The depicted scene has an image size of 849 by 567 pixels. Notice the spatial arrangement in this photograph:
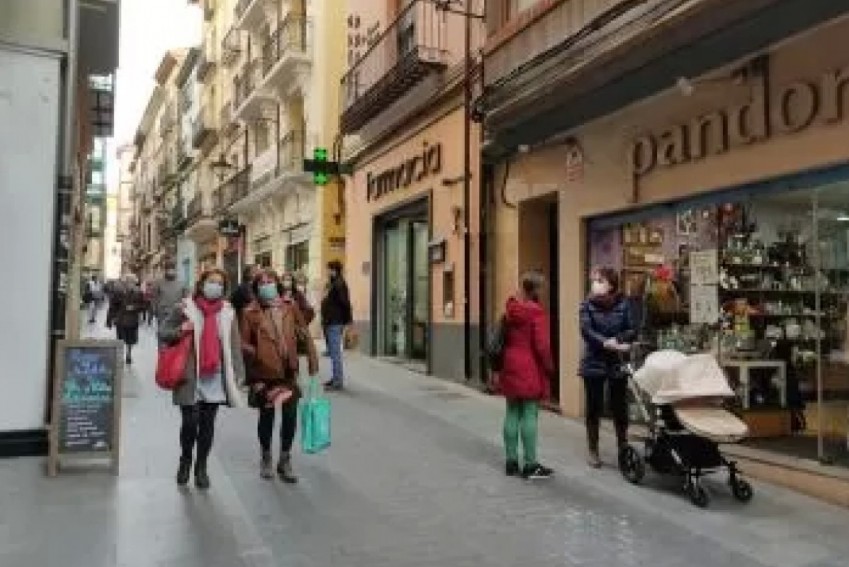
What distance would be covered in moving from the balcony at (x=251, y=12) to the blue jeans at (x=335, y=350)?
1756 cm

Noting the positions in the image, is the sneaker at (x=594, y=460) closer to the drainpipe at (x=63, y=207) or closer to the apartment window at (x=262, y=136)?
the drainpipe at (x=63, y=207)

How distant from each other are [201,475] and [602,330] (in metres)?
3.50

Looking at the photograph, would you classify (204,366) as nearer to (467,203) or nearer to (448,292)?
(467,203)

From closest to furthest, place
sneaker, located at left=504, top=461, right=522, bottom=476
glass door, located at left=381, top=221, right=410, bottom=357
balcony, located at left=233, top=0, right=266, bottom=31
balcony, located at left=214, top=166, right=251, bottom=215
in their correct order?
1. sneaker, located at left=504, top=461, right=522, bottom=476
2. glass door, located at left=381, top=221, right=410, bottom=357
3. balcony, located at left=233, top=0, right=266, bottom=31
4. balcony, located at left=214, top=166, right=251, bottom=215

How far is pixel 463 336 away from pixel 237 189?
19.8 m

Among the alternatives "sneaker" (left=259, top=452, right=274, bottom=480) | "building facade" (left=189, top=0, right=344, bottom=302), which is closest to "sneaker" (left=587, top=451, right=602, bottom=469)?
"sneaker" (left=259, top=452, right=274, bottom=480)

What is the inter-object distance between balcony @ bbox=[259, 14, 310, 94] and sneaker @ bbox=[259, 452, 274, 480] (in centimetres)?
1838

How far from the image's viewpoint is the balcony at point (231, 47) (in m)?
35.2

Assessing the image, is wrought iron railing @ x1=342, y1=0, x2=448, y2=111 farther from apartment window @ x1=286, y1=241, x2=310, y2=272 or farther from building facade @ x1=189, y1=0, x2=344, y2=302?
apartment window @ x1=286, y1=241, x2=310, y2=272

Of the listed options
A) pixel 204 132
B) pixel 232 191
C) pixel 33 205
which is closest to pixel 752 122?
pixel 33 205

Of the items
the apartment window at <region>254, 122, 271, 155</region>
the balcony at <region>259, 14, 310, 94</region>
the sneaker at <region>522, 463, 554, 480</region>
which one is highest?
the balcony at <region>259, 14, 310, 94</region>

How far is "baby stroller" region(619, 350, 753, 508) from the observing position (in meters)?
7.34

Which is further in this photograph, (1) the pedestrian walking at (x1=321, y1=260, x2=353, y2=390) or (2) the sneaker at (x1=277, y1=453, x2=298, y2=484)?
(1) the pedestrian walking at (x1=321, y1=260, x2=353, y2=390)

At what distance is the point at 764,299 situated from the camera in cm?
977
